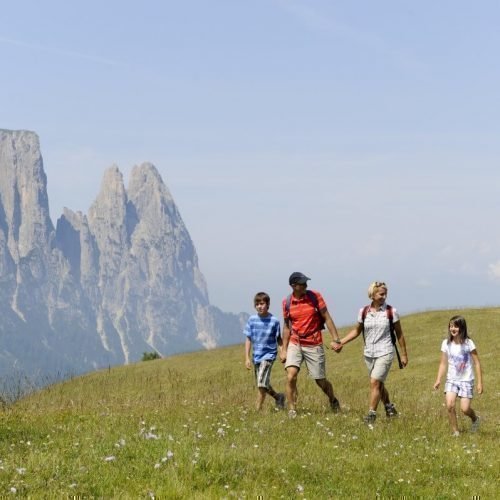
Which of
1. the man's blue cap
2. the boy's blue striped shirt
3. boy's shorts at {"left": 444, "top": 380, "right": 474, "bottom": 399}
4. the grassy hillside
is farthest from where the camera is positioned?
→ the boy's blue striped shirt

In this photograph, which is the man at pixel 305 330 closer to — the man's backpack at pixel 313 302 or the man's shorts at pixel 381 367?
the man's backpack at pixel 313 302

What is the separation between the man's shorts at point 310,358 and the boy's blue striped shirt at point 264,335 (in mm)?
603

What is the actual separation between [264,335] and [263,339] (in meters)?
0.09

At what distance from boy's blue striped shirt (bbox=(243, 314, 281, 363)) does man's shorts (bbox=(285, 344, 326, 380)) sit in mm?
603

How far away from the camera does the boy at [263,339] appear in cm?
1530

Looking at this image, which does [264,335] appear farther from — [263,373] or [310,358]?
[310,358]

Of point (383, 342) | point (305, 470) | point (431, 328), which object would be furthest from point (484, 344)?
point (305, 470)

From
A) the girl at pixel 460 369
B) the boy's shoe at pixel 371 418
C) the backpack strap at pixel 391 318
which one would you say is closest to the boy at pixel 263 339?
the boy's shoe at pixel 371 418

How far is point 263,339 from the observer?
15461mm

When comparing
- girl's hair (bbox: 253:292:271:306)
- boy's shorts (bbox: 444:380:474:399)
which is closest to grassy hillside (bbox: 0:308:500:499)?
boy's shorts (bbox: 444:380:474:399)

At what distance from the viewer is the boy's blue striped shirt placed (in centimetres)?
1540

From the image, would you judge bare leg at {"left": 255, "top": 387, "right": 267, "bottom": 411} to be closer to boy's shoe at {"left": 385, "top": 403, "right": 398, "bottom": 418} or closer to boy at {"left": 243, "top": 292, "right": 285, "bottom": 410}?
boy at {"left": 243, "top": 292, "right": 285, "bottom": 410}

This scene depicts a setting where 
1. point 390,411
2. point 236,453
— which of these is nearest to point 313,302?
point 390,411

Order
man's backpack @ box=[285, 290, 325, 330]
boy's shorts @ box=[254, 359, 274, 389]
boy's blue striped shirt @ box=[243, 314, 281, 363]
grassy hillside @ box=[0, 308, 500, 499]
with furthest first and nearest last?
boy's blue striped shirt @ box=[243, 314, 281, 363], boy's shorts @ box=[254, 359, 274, 389], man's backpack @ box=[285, 290, 325, 330], grassy hillside @ box=[0, 308, 500, 499]
